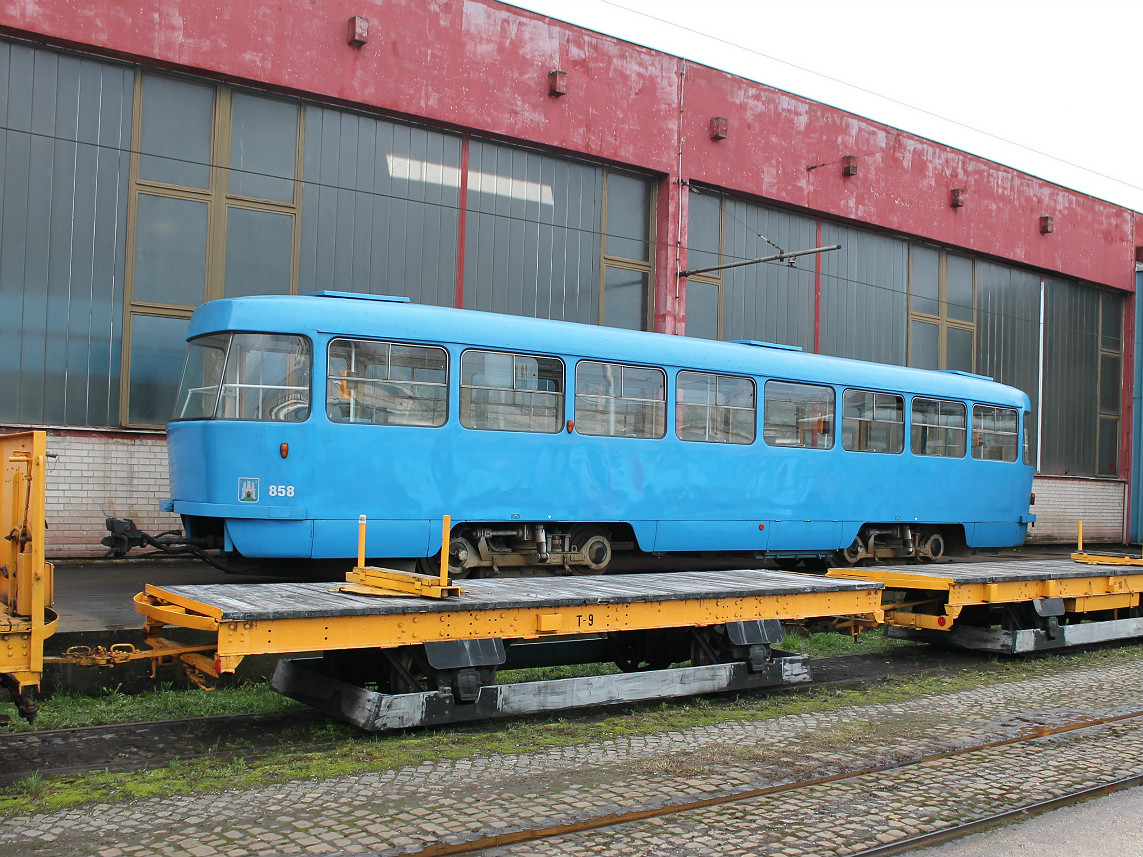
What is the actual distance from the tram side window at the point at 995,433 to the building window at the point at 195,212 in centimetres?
1107

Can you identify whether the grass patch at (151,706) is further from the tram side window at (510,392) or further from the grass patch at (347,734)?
the tram side window at (510,392)

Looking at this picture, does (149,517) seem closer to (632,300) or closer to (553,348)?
(553,348)

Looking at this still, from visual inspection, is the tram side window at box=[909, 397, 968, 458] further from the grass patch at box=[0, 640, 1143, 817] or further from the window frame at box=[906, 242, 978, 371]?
the window frame at box=[906, 242, 978, 371]

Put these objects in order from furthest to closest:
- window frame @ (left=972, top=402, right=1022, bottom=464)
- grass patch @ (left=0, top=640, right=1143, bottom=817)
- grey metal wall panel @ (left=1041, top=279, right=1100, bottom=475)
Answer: grey metal wall panel @ (left=1041, top=279, right=1100, bottom=475)
window frame @ (left=972, top=402, right=1022, bottom=464)
grass patch @ (left=0, top=640, right=1143, bottom=817)

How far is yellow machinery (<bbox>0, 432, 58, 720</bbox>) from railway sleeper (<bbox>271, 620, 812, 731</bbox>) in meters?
1.93

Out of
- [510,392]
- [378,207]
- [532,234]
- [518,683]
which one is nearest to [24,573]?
[518,683]

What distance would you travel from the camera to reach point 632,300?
18.9 meters

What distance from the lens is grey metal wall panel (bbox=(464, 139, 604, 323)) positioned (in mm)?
17016

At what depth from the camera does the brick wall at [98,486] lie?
13.5 metres

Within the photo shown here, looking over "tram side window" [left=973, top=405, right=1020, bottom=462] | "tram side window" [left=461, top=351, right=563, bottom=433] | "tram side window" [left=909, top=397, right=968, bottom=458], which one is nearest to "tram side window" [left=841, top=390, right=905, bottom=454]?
"tram side window" [left=909, top=397, right=968, bottom=458]

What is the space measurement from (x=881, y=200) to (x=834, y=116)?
2.22 meters

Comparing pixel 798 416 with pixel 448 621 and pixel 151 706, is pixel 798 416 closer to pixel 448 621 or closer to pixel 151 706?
pixel 448 621

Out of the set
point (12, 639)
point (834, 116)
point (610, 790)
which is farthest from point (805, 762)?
point (834, 116)

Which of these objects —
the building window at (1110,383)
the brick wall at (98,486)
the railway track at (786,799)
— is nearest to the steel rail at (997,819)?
the railway track at (786,799)
